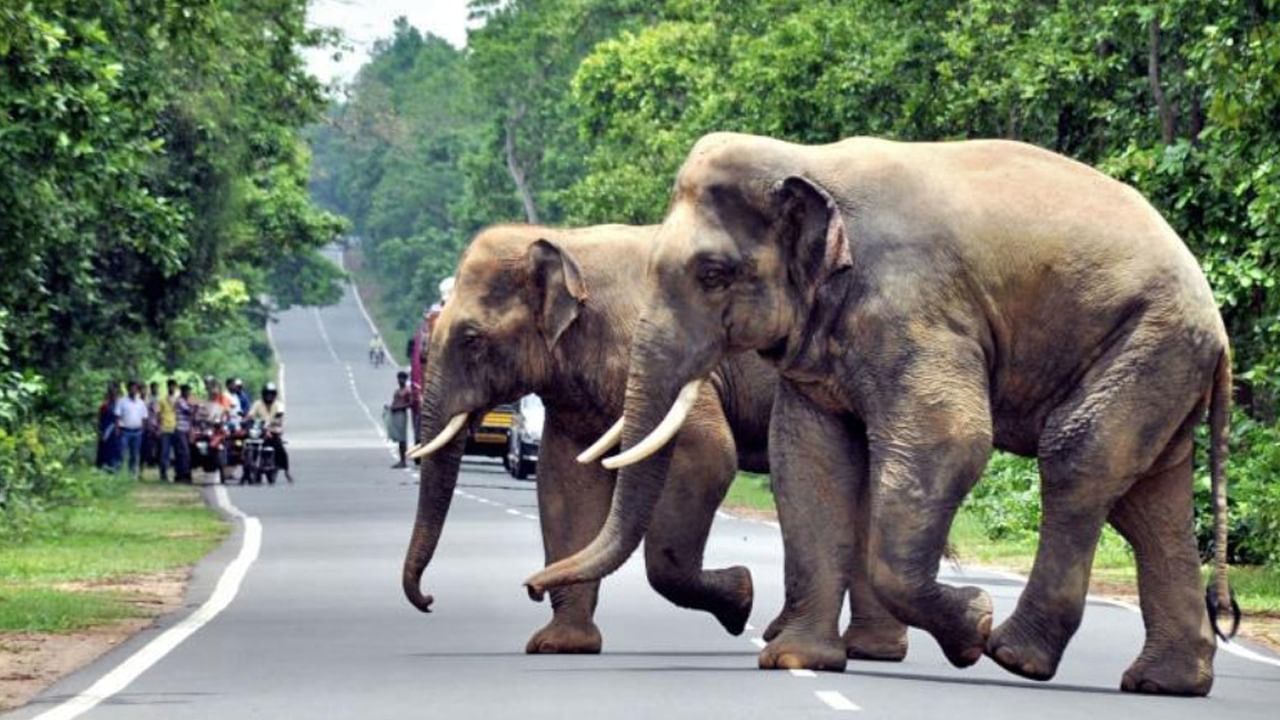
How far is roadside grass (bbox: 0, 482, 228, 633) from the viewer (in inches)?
956

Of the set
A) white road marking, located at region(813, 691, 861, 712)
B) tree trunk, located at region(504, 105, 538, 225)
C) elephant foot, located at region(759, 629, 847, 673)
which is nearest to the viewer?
white road marking, located at region(813, 691, 861, 712)

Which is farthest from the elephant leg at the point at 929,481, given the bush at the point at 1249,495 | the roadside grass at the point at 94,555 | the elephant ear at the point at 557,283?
the bush at the point at 1249,495

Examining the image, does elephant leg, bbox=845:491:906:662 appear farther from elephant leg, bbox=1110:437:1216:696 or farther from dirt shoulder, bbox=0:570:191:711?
dirt shoulder, bbox=0:570:191:711

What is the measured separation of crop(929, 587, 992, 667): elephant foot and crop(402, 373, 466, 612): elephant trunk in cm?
404

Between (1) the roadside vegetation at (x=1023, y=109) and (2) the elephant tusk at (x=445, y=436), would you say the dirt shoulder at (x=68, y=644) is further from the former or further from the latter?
(1) the roadside vegetation at (x=1023, y=109)

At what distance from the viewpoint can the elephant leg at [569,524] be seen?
779 inches

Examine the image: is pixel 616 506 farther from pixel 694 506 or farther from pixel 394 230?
pixel 394 230

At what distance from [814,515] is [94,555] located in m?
16.9

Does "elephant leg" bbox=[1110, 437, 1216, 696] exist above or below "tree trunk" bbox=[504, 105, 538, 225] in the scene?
below

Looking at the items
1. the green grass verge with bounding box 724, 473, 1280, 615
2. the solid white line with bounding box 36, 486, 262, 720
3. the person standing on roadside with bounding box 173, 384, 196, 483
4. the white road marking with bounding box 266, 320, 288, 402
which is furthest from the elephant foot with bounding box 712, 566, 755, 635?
the white road marking with bounding box 266, 320, 288, 402

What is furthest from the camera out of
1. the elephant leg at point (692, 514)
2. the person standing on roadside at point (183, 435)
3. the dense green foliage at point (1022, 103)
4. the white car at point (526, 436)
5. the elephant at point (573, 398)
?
the white car at point (526, 436)

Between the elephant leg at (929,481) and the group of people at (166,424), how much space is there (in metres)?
39.7

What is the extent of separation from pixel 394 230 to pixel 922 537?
171 metres

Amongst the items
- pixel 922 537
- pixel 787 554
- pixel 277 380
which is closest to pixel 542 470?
pixel 787 554
